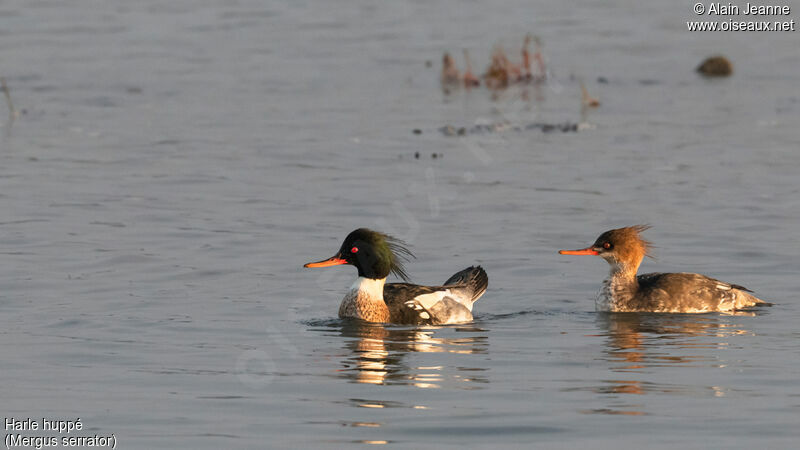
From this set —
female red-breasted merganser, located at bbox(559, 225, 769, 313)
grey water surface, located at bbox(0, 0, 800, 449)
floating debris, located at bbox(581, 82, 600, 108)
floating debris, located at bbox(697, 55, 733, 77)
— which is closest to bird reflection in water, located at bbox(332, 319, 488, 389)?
grey water surface, located at bbox(0, 0, 800, 449)

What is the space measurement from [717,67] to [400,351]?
20449 millimetres

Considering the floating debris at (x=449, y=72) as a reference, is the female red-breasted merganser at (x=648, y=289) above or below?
below

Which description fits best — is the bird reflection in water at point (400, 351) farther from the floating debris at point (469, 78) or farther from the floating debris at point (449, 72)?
the floating debris at point (469, 78)

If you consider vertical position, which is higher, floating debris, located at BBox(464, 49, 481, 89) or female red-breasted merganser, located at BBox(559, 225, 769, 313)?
floating debris, located at BBox(464, 49, 481, 89)

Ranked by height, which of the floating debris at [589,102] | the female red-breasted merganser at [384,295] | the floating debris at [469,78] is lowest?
the female red-breasted merganser at [384,295]

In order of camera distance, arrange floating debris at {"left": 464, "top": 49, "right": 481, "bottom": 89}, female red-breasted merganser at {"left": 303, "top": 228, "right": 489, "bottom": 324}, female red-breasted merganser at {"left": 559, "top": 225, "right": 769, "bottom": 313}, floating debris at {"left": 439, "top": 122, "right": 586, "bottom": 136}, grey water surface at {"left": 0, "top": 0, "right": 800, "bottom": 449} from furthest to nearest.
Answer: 1. floating debris at {"left": 464, "top": 49, "right": 481, "bottom": 89}
2. floating debris at {"left": 439, "top": 122, "right": 586, "bottom": 136}
3. female red-breasted merganser at {"left": 559, "top": 225, "right": 769, "bottom": 313}
4. female red-breasted merganser at {"left": 303, "top": 228, "right": 489, "bottom": 324}
5. grey water surface at {"left": 0, "top": 0, "right": 800, "bottom": 449}

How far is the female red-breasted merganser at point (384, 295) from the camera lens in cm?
1505

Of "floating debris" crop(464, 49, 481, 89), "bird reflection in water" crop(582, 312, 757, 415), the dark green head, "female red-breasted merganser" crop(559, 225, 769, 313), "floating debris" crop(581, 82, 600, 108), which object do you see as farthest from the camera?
"floating debris" crop(464, 49, 481, 89)

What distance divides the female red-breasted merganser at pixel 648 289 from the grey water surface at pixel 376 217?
0.21 metres

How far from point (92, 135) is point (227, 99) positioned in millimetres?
4252

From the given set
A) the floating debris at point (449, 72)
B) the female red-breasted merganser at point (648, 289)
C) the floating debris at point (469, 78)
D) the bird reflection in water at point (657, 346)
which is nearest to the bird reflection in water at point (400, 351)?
the bird reflection in water at point (657, 346)

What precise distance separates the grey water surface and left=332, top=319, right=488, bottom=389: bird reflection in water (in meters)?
0.06

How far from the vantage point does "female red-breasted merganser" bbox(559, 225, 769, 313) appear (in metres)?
15.6

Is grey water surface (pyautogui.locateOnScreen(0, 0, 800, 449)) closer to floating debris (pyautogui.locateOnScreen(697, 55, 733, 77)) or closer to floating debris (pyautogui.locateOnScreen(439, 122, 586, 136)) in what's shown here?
floating debris (pyautogui.locateOnScreen(439, 122, 586, 136))
